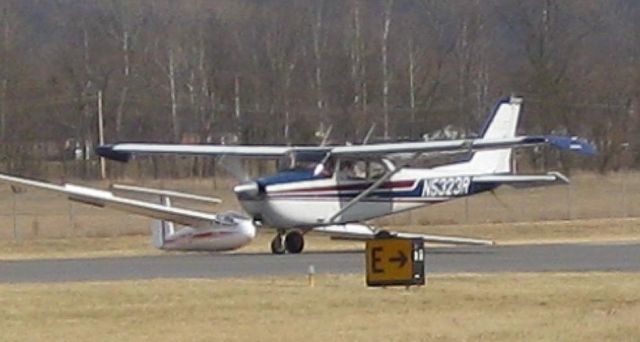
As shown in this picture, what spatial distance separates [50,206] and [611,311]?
133 ft

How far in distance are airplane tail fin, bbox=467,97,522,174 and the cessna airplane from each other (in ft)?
0.46

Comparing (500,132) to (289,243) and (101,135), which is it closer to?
(289,243)

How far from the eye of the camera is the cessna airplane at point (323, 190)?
3616 centimetres

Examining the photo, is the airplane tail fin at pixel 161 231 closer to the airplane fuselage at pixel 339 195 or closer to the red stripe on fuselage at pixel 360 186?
the airplane fuselage at pixel 339 195

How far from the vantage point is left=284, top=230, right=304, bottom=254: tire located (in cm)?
3647

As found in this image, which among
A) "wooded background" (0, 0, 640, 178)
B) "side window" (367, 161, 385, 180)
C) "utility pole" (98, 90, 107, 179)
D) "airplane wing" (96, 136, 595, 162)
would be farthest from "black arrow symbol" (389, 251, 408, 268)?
"wooded background" (0, 0, 640, 178)

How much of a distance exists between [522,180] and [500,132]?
8.25ft

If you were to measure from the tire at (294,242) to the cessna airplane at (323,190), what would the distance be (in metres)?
0.02

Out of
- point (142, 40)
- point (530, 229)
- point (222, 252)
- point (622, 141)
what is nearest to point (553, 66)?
point (622, 141)

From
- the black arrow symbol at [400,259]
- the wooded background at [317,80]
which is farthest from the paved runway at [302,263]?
the wooded background at [317,80]

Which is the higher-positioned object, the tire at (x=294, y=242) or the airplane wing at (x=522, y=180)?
the airplane wing at (x=522, y=180)

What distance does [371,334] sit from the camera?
17.3m

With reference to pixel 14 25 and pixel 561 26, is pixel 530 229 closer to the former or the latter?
pixel 561 26

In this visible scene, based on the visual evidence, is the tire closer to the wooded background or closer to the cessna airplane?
the cessna airplane
